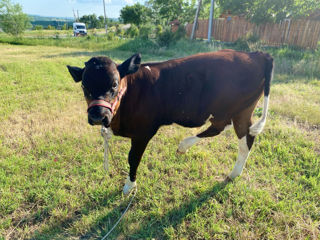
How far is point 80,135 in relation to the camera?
3.94 metres

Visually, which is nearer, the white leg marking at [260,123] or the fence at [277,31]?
the white leg marking at [260,123]

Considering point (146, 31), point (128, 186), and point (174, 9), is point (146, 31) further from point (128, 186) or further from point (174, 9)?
point (174, 9)

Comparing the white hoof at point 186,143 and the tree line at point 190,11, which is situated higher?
the tree line at point 190,11

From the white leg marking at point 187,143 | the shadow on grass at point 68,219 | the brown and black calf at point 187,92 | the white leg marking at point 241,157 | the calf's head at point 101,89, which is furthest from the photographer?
the white leg marking at point 187,143

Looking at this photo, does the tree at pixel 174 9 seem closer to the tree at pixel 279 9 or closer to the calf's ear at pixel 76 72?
the tree at pixel 279 9

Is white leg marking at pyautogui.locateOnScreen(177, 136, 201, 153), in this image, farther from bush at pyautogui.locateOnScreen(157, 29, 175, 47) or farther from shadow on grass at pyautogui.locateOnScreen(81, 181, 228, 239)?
bush at pyautogui.locateOnScreen(157, 29, 175, 47)

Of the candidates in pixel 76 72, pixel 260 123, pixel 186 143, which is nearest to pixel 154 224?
pixel 186 143

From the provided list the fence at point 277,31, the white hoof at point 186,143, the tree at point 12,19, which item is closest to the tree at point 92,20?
the tree at point 12,19

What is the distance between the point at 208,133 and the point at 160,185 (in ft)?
3.41

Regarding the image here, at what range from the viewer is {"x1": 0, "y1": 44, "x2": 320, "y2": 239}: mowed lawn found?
2.27 metres

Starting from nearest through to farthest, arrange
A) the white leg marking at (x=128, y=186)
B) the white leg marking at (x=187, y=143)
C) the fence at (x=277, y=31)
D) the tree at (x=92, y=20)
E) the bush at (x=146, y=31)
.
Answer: the white leg marking at (x=128, y=186), the white leg marking at (x=187, y=143), the fence at (x=277, y=31), the bush at (x=146, y=31), the tree at (x=92, y=20)

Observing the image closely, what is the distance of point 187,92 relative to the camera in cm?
250

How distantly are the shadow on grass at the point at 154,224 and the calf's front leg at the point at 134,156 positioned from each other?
295mm

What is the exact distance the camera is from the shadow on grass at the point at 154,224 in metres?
2.21
